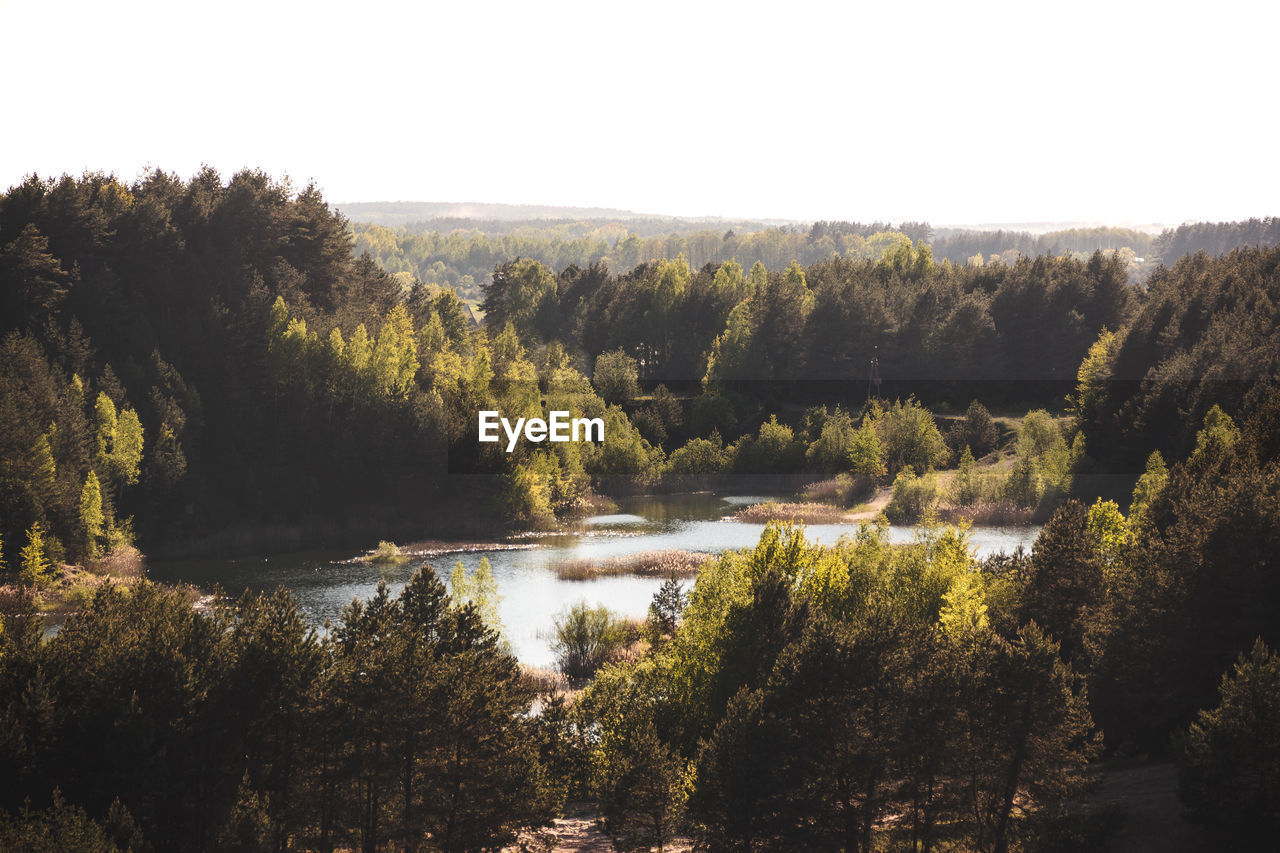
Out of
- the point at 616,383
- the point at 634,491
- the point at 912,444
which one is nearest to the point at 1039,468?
the point at 912,444

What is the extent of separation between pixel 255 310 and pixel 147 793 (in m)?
67.6

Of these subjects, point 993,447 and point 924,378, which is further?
point 924,378

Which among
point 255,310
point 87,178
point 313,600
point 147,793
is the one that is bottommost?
point 313,600

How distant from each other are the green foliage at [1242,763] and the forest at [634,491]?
4.0 inches

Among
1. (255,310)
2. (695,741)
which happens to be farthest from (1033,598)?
(255,310)

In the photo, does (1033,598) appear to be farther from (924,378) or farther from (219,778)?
(924,378)

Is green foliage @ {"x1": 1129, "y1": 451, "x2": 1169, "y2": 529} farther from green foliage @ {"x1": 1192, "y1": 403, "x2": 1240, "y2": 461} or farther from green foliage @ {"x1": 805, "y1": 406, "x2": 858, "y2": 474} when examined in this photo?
green foliage @ {"x1": 805, "y1": 406, "x2": 858, "y2": 474}

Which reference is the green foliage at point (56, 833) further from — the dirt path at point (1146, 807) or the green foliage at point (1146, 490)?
the green foliage at point (1146, 490)

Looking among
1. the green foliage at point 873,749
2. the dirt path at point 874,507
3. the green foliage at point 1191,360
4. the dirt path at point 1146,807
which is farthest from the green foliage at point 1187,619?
the dirt path at point 874,507

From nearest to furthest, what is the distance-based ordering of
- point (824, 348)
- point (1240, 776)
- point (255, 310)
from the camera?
point (1240, 776) < point (255, 310) < point (824, 348)

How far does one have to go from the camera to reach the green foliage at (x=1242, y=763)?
1177 inches

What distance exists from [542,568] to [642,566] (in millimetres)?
6246

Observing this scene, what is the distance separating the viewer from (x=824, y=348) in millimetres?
130500

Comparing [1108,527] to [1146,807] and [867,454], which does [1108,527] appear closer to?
[1146,807]
